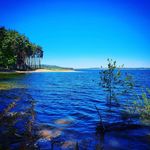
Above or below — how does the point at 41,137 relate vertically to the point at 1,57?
below

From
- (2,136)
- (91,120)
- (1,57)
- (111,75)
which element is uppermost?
(1,57)

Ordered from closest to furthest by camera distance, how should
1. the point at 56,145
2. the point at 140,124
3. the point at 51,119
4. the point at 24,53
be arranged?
the point at 56,145, the point at 140,124, the point at 51,119, the point at 24,53

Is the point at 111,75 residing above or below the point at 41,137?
above

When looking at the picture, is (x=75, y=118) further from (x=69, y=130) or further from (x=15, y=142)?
(x=15, y=142)

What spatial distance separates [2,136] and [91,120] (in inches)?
329

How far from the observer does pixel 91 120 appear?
16125 mm

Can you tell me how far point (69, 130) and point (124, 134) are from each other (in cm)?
334

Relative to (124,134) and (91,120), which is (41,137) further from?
(91,120)

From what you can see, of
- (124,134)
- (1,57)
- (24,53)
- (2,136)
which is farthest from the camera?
(24,53)

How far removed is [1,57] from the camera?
90.4 metres

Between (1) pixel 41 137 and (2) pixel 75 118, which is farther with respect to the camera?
(2) pixel 75 118

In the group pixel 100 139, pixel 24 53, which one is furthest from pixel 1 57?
pixel 100 139

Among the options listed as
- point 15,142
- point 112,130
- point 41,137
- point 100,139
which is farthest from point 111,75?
point 15,142

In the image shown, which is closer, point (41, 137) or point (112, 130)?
point (41, 137)
